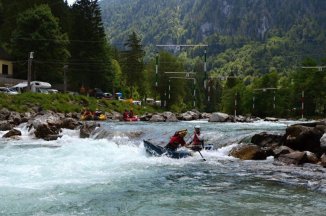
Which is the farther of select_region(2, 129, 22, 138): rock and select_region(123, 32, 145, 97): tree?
select_region(123, 32, 145, 97): tree

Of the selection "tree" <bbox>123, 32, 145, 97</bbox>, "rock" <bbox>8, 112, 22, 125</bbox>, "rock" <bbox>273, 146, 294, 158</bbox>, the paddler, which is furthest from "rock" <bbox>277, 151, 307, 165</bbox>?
"tree" <bbox>123, 32, 145, 97</bbox>

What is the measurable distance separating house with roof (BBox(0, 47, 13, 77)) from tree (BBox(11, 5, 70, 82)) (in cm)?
182

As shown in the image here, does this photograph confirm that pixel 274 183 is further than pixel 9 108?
No

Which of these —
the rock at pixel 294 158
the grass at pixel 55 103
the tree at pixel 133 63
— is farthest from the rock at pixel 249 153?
the tree at pixel 133 63

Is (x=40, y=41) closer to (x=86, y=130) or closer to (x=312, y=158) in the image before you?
(x=86, y=130)

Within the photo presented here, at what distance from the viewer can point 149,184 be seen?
14.5 metres

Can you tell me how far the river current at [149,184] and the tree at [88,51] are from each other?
47081 millimetres

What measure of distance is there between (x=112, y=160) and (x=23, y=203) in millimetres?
9498

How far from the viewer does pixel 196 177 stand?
52.3 feet

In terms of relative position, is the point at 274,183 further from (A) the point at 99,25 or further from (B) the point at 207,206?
(A) the point at 99,25

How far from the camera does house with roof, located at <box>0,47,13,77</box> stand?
6500cm

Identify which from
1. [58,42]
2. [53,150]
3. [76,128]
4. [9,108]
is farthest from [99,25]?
[53,150]

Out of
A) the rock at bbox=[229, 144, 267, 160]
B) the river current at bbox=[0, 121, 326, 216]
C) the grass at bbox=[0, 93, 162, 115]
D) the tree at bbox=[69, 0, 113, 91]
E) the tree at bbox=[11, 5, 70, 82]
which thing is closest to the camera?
the river current at bbox=[0, 121, 326, 216]

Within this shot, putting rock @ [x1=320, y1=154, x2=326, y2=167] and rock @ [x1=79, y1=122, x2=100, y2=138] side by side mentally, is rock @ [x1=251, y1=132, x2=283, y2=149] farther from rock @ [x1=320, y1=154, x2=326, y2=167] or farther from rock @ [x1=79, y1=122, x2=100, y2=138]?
rock @ [x1=79, y1=122, x2=100, y2=138]
